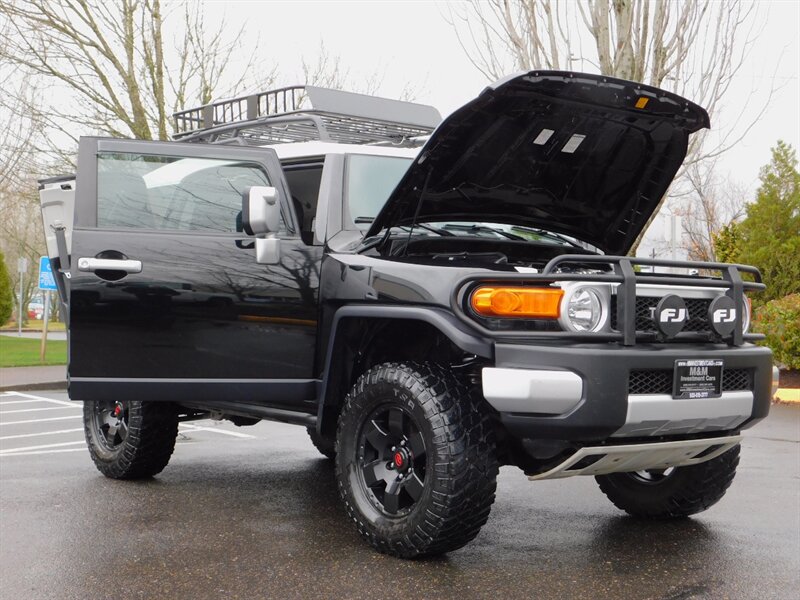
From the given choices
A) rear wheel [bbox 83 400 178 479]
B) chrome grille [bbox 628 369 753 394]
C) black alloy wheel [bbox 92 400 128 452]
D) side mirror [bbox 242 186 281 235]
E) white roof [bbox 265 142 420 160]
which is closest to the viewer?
chrome grille [bbox 628 369 753 394]

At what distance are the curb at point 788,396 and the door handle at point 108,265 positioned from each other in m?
9.68

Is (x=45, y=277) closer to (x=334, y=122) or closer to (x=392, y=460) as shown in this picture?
(x=334, y=122)

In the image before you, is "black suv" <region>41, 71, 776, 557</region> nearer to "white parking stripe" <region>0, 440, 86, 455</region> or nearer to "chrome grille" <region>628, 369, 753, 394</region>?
"chrome grille" <region>628, 369, 753, 394</region>

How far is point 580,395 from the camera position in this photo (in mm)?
3762

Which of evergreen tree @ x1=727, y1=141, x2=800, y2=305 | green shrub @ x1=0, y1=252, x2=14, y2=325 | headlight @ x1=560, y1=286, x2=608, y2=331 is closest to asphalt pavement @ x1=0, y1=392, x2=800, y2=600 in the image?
headlight @ x1=560, y1=286, x2=608, y2=331

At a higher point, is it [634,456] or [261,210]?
[261,210]

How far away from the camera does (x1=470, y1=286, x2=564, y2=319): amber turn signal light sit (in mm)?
3926

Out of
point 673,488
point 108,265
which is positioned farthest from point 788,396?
point 108,265

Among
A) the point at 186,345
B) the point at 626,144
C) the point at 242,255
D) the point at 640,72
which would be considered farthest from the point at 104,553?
the point at 640,72

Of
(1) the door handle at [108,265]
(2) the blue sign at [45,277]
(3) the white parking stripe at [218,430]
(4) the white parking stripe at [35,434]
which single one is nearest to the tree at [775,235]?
(3) the white parking stripe at [218,430]

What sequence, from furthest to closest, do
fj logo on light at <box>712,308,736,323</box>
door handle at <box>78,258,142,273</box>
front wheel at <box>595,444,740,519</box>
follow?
front wheel at <box>595,444,740,519</box> < door handle at <box>78,258,142,273</box> < fj logo on light at <box>712,308,736,323</box>

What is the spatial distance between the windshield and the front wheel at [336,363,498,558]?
99cm

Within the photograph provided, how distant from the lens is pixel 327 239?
4.93 m

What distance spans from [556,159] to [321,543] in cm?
238
